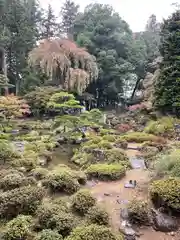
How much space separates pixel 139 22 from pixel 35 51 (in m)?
23.8

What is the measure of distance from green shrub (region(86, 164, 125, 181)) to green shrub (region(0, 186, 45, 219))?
2742 mm

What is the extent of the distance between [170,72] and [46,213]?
12.7 metres

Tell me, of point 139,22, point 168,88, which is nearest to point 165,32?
point 168,88

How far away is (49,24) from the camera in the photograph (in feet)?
93.2

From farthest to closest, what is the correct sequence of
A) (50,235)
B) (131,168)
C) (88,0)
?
(88,0) → (131,168) → (50,235)

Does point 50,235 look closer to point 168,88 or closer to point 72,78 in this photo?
point 168,88

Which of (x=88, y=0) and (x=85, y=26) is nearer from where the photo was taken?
(x=85, y=26)

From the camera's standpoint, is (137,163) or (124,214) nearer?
(124,214)

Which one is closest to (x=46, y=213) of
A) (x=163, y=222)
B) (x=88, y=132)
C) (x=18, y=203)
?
(x=18, y=203)

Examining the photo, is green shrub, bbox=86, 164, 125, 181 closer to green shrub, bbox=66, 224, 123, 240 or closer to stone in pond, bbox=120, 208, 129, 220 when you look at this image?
stone in pond, bbox=120, 208, 129, 220

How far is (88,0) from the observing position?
Result: 27000 millimetres

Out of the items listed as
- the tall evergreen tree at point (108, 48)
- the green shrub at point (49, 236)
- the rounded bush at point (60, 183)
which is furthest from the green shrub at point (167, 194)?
the tall evergreen tree at point (108, 48)

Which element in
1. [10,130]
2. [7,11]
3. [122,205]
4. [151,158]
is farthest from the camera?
[7,11]

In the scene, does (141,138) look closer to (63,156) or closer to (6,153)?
(63,156)
